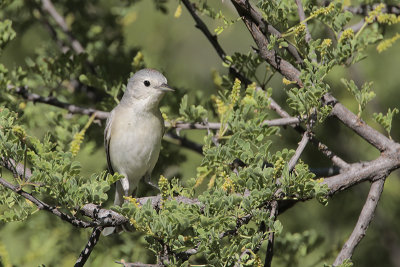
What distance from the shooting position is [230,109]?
3498 millimetres

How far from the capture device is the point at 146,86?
14.6 ft

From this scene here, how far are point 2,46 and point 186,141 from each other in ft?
5.59

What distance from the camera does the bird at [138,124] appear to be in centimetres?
444

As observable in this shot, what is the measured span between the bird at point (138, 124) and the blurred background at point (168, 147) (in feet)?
0.73

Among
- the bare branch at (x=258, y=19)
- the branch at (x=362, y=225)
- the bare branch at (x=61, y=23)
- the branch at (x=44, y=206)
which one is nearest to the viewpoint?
the branch at (x=44, y=206)

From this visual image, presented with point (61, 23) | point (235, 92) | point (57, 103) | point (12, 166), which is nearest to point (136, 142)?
point (57, 103)

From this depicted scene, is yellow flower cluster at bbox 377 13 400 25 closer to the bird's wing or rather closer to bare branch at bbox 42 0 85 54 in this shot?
the bird's wing

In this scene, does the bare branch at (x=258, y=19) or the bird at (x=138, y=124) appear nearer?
the bare branch at (x=258, y=19)

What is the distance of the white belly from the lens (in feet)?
14.8

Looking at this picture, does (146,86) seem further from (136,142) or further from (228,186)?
(228,186)

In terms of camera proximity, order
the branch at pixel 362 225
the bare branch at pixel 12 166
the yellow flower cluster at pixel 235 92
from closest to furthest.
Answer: the bare branch at pixel 12 166 → the branch at pixel 362 225 → the yellow flower cluster at pixel 235 92

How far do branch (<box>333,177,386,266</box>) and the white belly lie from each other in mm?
1892

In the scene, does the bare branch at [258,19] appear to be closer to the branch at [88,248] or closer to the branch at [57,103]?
the branch at [88,248]

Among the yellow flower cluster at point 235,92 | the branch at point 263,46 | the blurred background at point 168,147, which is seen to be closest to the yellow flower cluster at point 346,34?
the branch at point 263,46
